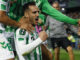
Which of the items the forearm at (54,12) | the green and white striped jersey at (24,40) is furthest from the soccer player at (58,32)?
the green and white striped jersey at (24,40)

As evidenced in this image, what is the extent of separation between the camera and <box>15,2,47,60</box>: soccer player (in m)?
3.23

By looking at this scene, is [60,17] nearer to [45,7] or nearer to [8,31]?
[45,7]

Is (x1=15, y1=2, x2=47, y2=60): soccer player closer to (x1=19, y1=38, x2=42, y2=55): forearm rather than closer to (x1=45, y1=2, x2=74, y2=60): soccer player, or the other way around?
(x1=19, y1=38, x2=42, y2=55): forearm

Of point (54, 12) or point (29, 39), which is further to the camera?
point (54, 12)

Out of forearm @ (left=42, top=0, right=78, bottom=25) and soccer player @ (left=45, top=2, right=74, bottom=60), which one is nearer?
forearm @ (left=42, top=0, right=78, bottom=25)

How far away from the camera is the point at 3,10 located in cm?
318

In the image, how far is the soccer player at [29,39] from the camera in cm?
323

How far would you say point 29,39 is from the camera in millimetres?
3340

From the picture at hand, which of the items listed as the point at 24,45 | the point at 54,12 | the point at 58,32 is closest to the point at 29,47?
the point at 24,45

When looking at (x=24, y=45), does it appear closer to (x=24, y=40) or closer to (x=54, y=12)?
(x=24, y=40)

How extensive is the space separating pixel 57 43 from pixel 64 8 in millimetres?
16112

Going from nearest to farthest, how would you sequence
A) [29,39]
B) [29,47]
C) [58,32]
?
[29,47] < [29,39] < [58,32]

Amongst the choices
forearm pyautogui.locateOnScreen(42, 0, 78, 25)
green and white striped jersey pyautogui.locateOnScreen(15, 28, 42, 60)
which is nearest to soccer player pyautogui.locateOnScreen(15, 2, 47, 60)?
green and white striped jersey pyautogui.locateOnScreen(15, 28, 42, 60)

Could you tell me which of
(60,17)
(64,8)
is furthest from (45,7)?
(64,8)
